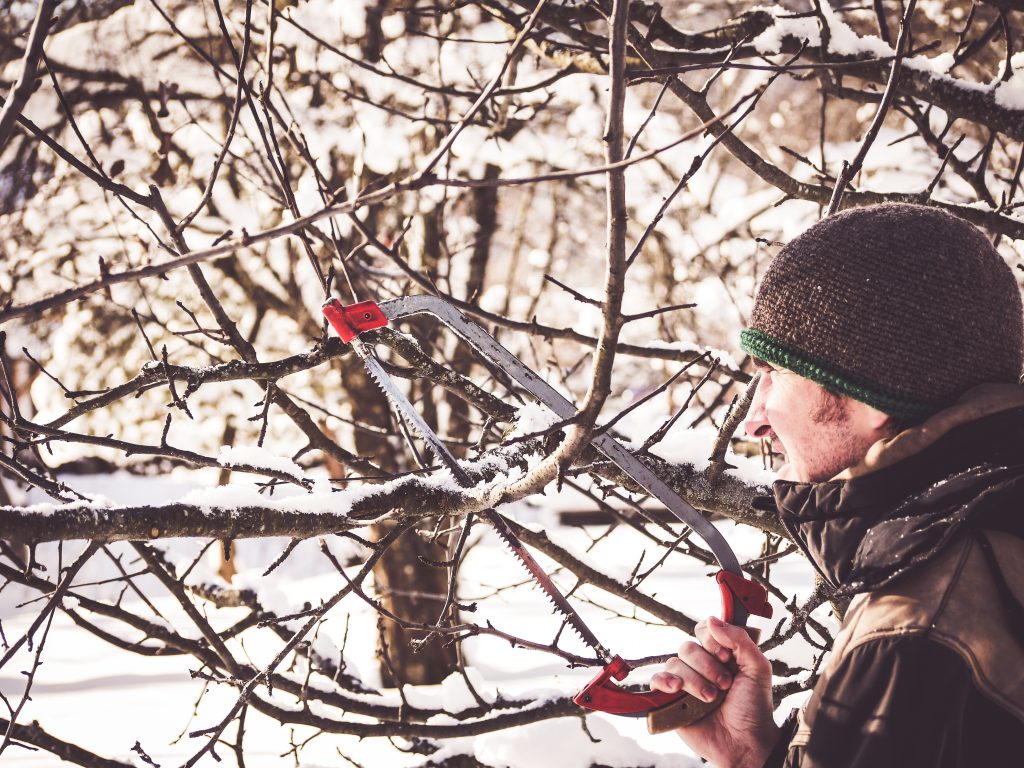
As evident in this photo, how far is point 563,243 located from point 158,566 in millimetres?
8074

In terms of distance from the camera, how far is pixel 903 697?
99 cm

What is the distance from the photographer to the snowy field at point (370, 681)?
3219 mm

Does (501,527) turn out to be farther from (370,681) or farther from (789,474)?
(370,681)

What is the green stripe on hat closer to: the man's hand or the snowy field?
the man's hand

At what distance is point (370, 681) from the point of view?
6.42 m

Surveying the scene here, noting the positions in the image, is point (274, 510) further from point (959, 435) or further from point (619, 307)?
point (959, 435)

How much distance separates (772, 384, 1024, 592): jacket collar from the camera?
3.49ft

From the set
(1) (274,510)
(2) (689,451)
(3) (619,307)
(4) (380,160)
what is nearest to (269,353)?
(4) (380,160)

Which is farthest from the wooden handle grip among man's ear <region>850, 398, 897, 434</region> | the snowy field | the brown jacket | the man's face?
the snowy field

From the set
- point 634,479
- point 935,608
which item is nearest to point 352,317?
point 634,479

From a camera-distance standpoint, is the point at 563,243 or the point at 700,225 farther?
the point at 563,243

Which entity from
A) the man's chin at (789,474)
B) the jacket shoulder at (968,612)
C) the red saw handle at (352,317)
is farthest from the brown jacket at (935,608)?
the red saw handle at (352,317)

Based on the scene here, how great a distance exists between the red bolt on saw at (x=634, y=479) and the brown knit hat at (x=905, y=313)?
0.44m

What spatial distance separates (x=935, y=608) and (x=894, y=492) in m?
0.22
